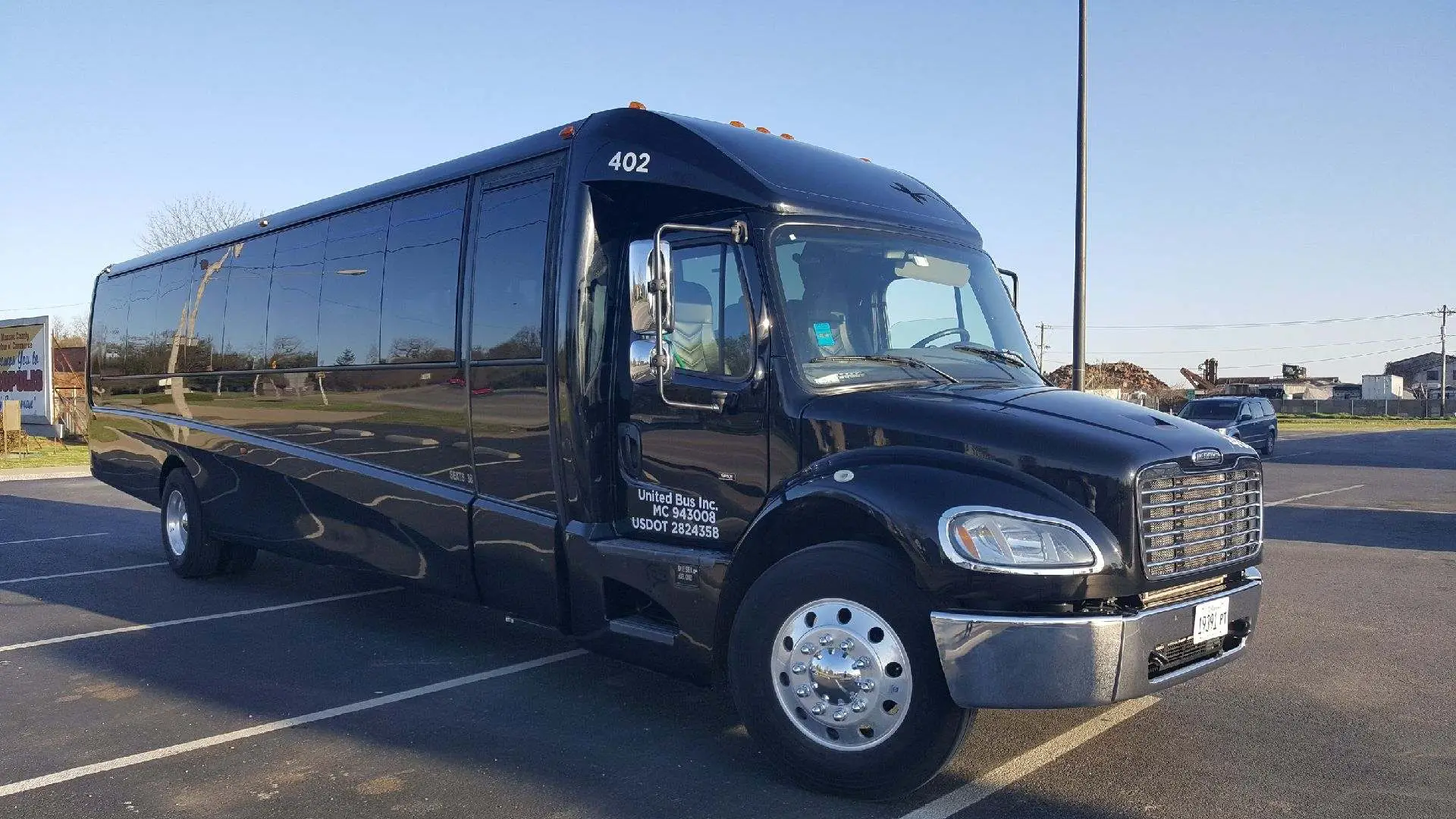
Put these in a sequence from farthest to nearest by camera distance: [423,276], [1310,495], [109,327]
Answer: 1. [1310,495]
2. [109,327]
3. [423,276]

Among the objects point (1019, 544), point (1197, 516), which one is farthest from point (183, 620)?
point (1197, 516)

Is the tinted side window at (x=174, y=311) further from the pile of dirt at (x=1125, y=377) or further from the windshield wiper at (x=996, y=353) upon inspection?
the pile of dirt at (x=1125, y=377)

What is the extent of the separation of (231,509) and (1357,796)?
8069mm

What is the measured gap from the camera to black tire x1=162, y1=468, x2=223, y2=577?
9.55m

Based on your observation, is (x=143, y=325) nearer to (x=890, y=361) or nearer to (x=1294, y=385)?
(x=890, y=361)

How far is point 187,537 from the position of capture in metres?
9.70

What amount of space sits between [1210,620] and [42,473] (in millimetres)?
23722

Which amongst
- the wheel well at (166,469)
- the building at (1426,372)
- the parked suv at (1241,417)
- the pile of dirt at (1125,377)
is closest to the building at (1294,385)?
the building at (1426,372)

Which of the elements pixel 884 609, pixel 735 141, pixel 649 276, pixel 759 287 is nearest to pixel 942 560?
pixel 884 609

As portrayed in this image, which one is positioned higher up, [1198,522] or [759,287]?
[759,287]

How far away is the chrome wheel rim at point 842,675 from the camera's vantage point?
14.1 feet

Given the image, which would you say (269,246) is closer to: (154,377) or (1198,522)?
(154,377)

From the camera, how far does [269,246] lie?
29.0 feet

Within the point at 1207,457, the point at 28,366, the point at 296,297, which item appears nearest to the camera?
the point at 1207,457
